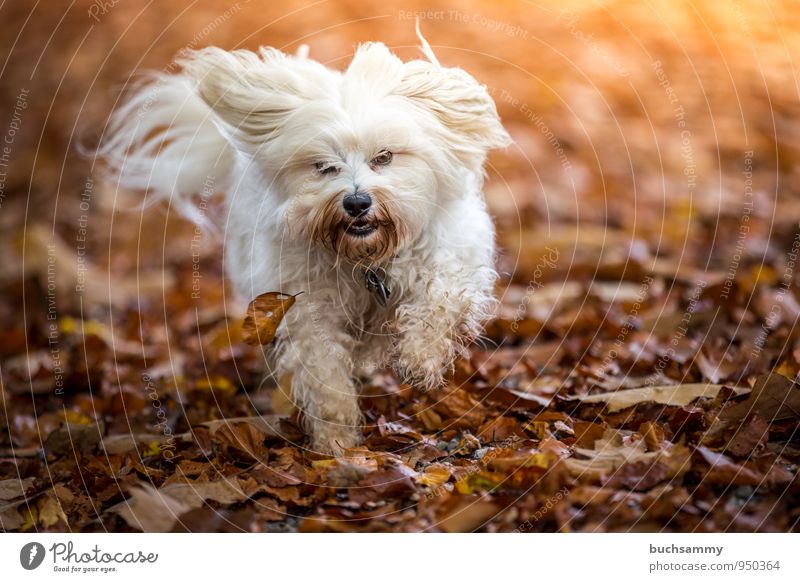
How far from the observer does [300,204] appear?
4.20 meters

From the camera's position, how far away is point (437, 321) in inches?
170

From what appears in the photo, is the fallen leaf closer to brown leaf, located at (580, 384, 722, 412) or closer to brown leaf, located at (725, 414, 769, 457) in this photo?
brown leaf, located at (580, 384, 722, 412)

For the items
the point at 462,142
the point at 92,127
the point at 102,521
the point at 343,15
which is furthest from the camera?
the point at 343,15

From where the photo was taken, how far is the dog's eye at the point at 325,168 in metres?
4.18

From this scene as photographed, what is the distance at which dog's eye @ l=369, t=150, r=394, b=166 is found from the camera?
4176 millimetres

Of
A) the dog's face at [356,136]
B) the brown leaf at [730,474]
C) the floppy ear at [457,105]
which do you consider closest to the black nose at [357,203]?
the dog's face at [356,136]

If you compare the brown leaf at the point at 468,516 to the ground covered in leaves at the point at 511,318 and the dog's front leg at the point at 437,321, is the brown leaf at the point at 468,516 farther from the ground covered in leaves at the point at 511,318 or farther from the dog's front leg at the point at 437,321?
the dog's front leg at the point at 437,321

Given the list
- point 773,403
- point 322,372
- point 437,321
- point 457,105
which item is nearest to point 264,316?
point 322,372

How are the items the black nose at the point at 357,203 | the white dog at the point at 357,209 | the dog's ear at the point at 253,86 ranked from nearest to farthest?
1. the black nose at the point at 357,203
2. the white dog at the point at 357,209
3. the dog's ear at the point at 253,86

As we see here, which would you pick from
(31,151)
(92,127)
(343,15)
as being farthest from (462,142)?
(31,151)

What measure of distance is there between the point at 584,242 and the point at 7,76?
20.5 ft

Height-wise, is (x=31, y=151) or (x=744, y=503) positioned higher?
(x=31, y=151)

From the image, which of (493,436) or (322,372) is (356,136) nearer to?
(322,372)
